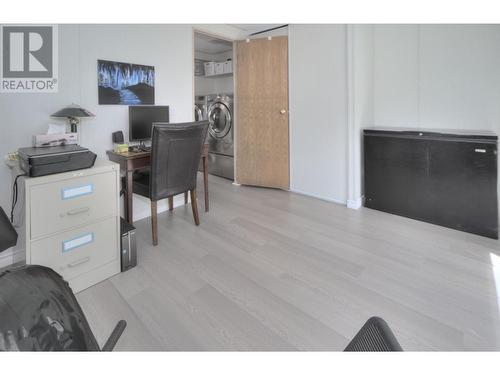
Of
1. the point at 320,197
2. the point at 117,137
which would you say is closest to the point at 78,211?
the point at 117,137

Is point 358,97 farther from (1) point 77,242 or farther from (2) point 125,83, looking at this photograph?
(1) point 77,242

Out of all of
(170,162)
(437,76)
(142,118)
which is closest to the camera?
(170,162)

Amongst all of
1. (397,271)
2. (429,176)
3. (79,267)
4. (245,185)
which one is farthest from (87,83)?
(429,176)

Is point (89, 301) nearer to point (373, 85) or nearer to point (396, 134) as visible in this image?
point (396, 134)

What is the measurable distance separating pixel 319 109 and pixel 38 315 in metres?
3.28

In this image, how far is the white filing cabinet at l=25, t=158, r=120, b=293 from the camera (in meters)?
1.55

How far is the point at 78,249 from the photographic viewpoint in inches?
67.9

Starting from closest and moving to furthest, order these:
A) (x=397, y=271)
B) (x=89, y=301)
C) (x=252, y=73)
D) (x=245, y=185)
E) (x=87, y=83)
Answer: (x=89, y=301), (x=397, y=271), (x=87, y=83), (x=252, y=73), (x=245, y=185)

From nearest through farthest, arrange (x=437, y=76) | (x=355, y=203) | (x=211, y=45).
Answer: (x=437, y=76), (x=355, y=203), (x=211, y=45)

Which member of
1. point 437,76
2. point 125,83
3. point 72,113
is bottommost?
point 72,113

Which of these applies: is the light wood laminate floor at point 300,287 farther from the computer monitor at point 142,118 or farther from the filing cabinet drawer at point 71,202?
the computer monitor at point 142,118

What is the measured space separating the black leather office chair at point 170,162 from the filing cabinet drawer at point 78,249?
1.58ft
